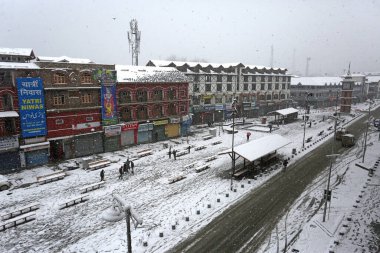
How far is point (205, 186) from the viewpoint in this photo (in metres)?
25.5

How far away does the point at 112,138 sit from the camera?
123 ft

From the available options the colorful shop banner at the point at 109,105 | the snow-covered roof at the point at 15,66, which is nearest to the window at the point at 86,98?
the colorful shop banner at the point at 109,105

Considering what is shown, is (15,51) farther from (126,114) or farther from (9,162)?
(9,162)

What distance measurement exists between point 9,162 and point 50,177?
616 cm

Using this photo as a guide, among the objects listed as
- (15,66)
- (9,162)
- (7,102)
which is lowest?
(9,162)

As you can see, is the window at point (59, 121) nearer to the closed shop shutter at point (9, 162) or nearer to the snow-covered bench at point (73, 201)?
the closed shop shutter at point (9, 162)

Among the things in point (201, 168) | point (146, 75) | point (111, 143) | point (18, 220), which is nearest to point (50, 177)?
point (18, 220)

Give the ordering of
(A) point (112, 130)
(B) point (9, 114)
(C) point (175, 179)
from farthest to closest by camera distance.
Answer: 1. (A) point (112, 130)
2. (B) point (9, 114)
3. (C) point (175, 179)

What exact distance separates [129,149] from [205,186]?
17160 millimetres

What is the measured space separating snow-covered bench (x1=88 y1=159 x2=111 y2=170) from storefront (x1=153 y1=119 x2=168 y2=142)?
12.3 m

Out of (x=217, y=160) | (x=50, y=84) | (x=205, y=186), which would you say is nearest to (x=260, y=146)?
(x=217, y=160)

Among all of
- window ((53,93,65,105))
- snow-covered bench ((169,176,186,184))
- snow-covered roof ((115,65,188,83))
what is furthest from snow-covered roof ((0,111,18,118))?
snow-covered bench ((169,176,186,184))

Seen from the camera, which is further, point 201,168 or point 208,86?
point 208,86

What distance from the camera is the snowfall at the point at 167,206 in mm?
16797
